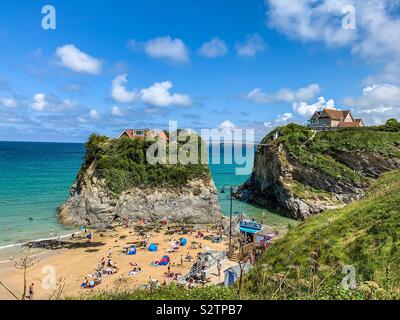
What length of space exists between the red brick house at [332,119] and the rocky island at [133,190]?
147 feet

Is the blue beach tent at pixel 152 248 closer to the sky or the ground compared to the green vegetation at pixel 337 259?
closer to the ground

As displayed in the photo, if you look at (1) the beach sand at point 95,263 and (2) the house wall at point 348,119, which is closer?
(1) the beach sand at point 95,263

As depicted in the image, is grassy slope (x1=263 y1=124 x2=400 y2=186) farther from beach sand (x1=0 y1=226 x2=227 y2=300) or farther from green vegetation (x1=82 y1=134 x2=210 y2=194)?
beach sand (x1=0 y1=226 x2=227 y2=300)

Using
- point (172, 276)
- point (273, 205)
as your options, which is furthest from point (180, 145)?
point (172, 276)

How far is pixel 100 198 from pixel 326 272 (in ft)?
123

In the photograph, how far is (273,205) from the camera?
187ft

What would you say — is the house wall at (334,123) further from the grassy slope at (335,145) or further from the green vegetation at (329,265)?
the green vegetation at (329,265)

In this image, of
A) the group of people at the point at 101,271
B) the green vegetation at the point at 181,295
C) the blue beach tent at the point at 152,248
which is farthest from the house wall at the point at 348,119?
the green vegetation at the point at 181,295

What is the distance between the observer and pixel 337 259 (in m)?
10.8

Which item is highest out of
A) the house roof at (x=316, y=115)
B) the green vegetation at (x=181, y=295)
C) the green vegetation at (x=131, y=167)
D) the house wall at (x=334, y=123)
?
the house roof at (x=316, y=115)

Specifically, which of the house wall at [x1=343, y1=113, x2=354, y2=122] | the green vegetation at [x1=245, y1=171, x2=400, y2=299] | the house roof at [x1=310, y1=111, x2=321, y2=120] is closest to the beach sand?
the green vegetation at [x1=245, y1=171, x2=400, y2=299]

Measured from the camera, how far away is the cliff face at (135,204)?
42.4 meters
